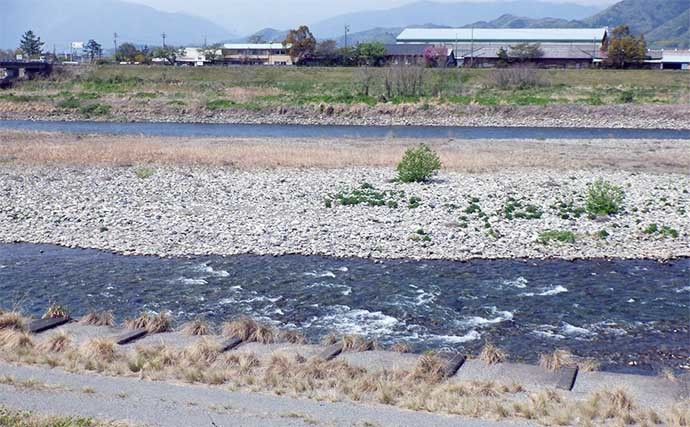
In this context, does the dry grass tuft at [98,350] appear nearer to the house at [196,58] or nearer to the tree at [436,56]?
the tree at [436,56]

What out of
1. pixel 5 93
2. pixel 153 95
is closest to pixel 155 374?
pixel 153 95

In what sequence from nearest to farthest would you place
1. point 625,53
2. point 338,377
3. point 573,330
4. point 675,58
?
point 338,377 → point 573,330 → point 625,53 → point 675,58

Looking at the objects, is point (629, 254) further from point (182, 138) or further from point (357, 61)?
point (357, 61)

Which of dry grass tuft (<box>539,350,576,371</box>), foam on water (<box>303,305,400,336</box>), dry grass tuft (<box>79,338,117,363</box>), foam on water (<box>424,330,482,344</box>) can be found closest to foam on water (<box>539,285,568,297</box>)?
foam on water (<box>424,330,482,344</box>)

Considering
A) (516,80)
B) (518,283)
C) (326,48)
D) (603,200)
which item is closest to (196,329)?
(518,283)

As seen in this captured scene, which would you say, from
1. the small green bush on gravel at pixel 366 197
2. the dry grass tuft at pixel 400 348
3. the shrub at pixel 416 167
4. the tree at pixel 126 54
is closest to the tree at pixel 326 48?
the tree at pixel 126 54

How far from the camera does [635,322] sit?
1488 cm

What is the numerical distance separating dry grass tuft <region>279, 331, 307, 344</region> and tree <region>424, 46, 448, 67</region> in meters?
87.4

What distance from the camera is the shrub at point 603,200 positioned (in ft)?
75.9

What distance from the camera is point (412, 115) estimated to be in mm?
63000

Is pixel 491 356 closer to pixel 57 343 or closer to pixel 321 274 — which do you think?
pixel 57 343

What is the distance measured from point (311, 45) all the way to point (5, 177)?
97.8 metres

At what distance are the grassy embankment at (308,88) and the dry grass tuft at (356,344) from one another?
54068mm

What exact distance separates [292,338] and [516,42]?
134882mm
